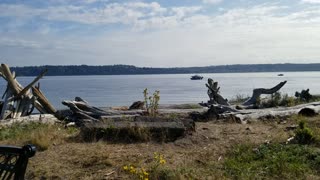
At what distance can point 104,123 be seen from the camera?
9203mm

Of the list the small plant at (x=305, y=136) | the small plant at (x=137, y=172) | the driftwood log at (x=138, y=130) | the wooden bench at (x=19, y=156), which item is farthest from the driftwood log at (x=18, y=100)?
the wooden bench at (x=19, y=156)

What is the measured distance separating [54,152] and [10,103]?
320 inches

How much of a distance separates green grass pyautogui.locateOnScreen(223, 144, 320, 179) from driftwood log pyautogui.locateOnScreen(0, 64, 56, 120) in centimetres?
964

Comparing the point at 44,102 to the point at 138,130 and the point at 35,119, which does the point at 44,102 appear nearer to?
the point at 35,119

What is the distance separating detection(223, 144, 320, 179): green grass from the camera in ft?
20.7

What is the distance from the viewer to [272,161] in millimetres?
6781

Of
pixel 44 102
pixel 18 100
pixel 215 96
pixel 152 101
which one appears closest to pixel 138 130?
pixel 152 101

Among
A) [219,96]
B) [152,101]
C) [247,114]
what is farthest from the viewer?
[219,96]

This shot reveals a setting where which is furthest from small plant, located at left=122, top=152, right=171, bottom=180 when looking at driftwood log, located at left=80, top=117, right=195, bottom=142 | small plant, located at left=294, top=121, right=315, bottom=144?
small plant, located at left=294, top=121, right=315, bottom=144

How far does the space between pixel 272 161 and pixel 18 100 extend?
1121cm

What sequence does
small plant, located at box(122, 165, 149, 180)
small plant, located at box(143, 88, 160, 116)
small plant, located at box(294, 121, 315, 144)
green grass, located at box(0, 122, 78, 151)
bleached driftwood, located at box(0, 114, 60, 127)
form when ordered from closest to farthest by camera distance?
small plant, located at box(122, 165, 149, 180)
small plant, located at box(294, 121, 315, 144)
green grass, located at box(0, 122, 78, 151)
small plant, located at box(143, 88, 160, 116)
bleached driftwood, located at box(0, 114, 60, 127)

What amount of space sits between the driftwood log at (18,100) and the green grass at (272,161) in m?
9.64

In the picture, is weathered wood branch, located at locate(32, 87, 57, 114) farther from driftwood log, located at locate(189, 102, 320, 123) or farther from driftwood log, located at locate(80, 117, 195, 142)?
driftwood log, located at locate(80, 117, 195, 142)

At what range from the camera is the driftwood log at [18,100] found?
49.2 feet
